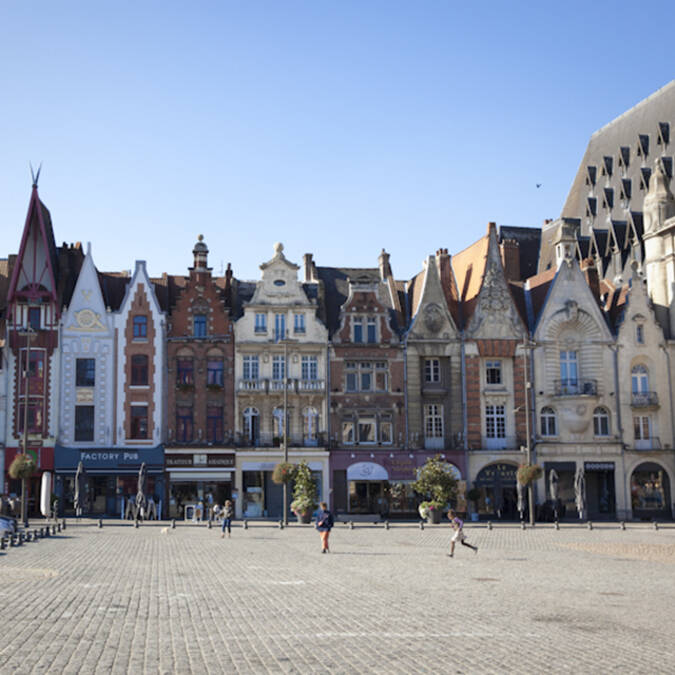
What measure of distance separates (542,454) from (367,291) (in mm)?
14517

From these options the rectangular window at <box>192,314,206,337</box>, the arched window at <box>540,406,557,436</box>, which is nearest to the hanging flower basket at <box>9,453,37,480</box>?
the rectangular window at <box>192,314,206,337</box>

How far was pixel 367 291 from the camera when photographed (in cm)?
5825

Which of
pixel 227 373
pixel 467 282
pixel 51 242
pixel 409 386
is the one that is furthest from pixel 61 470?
pixel 467 282

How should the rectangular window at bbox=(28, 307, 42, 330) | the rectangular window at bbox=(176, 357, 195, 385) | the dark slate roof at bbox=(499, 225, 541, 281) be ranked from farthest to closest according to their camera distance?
1. the dark slate roof at bbox=(499, 225, 541, 281)
2. the rectangular window at bbox=(176, 357, 195, 385)
3. the rectangular window at bbox=(28, 307, 42, 330)

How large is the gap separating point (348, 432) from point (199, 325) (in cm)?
1107

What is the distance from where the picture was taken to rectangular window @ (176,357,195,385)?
5591 cm

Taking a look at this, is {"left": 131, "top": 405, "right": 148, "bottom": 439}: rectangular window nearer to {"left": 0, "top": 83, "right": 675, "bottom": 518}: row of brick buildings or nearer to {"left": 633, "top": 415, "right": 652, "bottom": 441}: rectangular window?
{"left": 0, "top": 83, "right": 675, "bottom": 518}: row of brick buildings

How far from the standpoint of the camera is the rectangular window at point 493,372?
190 ft

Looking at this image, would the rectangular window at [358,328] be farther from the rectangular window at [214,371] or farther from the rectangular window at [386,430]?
the rectangular window at [214,371]

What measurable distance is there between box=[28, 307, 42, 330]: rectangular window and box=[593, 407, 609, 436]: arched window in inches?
1340

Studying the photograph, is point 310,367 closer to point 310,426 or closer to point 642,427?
point 310,426

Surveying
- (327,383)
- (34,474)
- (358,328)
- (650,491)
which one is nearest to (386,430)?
(327,383)

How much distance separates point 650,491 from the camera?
57156mm

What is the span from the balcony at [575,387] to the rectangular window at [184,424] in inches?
874
